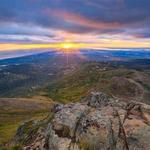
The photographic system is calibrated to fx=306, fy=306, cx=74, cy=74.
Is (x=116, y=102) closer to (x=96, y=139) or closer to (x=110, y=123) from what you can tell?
(x=110, y=123)

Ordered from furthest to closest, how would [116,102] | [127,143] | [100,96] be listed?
[100,96] → [116,102] → [127,143]

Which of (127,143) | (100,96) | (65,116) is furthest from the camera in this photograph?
(100,96)

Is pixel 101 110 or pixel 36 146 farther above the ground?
pixel 101 110

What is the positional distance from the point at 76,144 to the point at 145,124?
11741 mm

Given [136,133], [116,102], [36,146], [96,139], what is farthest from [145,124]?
[36,146]

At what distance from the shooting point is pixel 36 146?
168ft

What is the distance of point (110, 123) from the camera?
1983 inches

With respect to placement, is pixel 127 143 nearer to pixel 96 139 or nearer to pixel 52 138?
pixel 96 139

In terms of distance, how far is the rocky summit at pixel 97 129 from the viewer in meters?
46.8

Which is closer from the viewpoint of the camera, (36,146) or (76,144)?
(76,144)

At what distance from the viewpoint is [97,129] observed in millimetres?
49219

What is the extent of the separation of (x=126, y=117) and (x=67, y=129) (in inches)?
408

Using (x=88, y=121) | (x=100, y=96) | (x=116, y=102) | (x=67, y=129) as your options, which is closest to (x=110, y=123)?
(x=88, y=121)

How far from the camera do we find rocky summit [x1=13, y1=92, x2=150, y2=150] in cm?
4675
